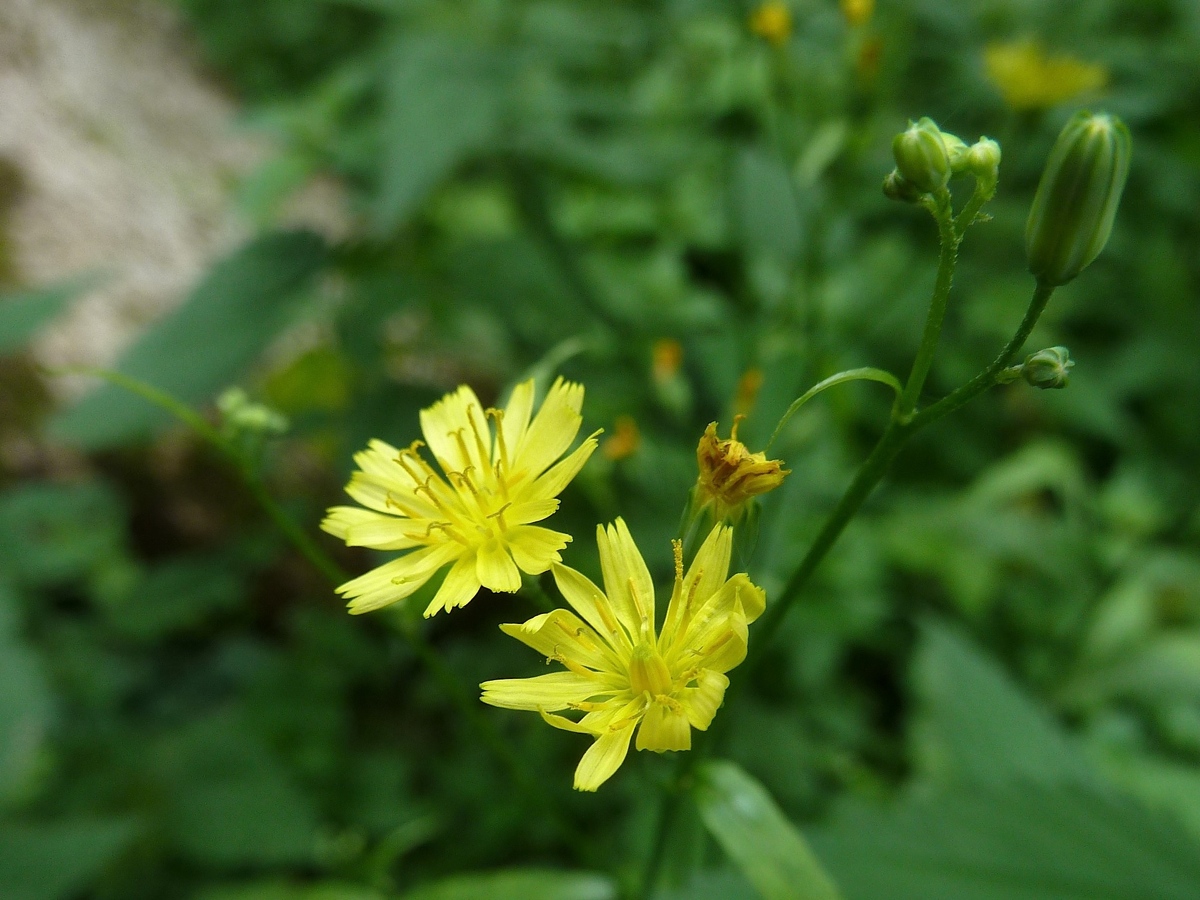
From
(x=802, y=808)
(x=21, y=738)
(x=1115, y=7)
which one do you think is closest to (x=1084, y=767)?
(x=802, y=808)

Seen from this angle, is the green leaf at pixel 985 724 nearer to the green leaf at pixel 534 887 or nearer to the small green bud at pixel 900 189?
the green leaf at pixel 534 887

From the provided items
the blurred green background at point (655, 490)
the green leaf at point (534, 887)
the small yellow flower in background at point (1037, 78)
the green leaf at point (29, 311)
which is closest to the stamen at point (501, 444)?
the blurred green background at point (655, 490)

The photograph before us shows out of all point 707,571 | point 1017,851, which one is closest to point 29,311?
point 707,571

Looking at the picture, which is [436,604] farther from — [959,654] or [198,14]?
[198,14]

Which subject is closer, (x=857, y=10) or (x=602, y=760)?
(x=602, y=760)

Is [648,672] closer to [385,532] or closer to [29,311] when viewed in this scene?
[385,532]

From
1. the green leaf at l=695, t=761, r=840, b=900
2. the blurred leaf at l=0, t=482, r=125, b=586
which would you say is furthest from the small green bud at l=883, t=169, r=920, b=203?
the blurred leaf at l=0, t=482, r=125, b=586

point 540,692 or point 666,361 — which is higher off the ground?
point 666,361

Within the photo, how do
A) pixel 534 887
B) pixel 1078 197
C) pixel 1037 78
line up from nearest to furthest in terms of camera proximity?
pixel 1078 197 < pixel 534 887 < pixel 1037 78

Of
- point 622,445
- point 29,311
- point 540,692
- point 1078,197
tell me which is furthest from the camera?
point 29,311
